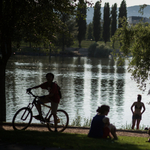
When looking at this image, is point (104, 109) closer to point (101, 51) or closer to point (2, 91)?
point (2, 91)

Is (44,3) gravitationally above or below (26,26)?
above

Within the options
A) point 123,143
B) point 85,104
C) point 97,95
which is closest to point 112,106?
point 85,104

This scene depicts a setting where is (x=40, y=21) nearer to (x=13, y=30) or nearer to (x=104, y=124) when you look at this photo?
(x=13, y=30)

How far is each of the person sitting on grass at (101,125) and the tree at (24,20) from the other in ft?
15.3

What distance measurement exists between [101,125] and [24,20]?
18.4ft

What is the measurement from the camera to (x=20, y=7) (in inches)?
406

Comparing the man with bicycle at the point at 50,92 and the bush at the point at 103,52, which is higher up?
the bush at the point at 103,52

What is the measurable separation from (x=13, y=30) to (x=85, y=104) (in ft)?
41.1

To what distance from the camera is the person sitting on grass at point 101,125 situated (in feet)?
23.9

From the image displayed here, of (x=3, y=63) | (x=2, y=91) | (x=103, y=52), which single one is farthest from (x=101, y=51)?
(x=3, y=63)

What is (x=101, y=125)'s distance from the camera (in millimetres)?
7398

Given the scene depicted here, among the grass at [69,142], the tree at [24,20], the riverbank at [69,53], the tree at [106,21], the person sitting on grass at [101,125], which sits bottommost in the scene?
the grass at [69,142]

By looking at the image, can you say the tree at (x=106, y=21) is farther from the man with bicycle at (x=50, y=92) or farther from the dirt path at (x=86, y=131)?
the man with bicycle at (x=50, y=92)

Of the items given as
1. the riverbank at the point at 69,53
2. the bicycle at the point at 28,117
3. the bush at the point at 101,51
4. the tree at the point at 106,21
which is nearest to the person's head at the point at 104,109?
the bicycle at the point at 28,117
